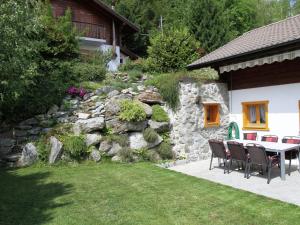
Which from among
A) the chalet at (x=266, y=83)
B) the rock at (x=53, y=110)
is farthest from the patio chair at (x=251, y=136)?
the rock at (x=53, y=110)

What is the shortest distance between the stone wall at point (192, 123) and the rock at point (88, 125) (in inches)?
117

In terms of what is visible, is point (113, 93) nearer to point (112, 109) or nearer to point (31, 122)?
point (112, 109)

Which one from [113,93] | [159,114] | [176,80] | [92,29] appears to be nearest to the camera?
[176,80]

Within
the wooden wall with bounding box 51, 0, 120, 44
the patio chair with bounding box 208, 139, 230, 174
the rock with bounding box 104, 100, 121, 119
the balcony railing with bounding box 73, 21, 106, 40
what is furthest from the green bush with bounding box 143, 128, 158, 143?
the wooden wall with bounding box 51, 0, 120, 44

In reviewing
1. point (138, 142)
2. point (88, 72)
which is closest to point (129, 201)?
point (138, 142)

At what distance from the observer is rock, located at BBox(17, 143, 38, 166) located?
37.1ft

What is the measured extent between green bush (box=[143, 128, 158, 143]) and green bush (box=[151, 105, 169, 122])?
0.69 meters

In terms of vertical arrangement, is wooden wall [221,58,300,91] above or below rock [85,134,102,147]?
above

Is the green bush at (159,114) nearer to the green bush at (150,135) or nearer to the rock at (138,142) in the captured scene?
the green bush at (150,135)

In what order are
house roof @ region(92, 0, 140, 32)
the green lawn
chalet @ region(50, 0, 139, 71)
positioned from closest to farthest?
the green lawn, chalet @ region(50, 0, 139, 71), house roof @ region(92, 0, 140, 32)

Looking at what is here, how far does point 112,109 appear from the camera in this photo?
41.5ft

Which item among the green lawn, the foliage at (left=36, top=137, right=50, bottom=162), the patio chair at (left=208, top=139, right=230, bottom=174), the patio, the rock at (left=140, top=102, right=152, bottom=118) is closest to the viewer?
the green lawn

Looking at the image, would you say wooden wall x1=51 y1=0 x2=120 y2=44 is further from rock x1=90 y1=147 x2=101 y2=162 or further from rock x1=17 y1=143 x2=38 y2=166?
rock x1=90 y1=147 x2=101 y2=162

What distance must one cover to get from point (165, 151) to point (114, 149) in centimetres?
201
